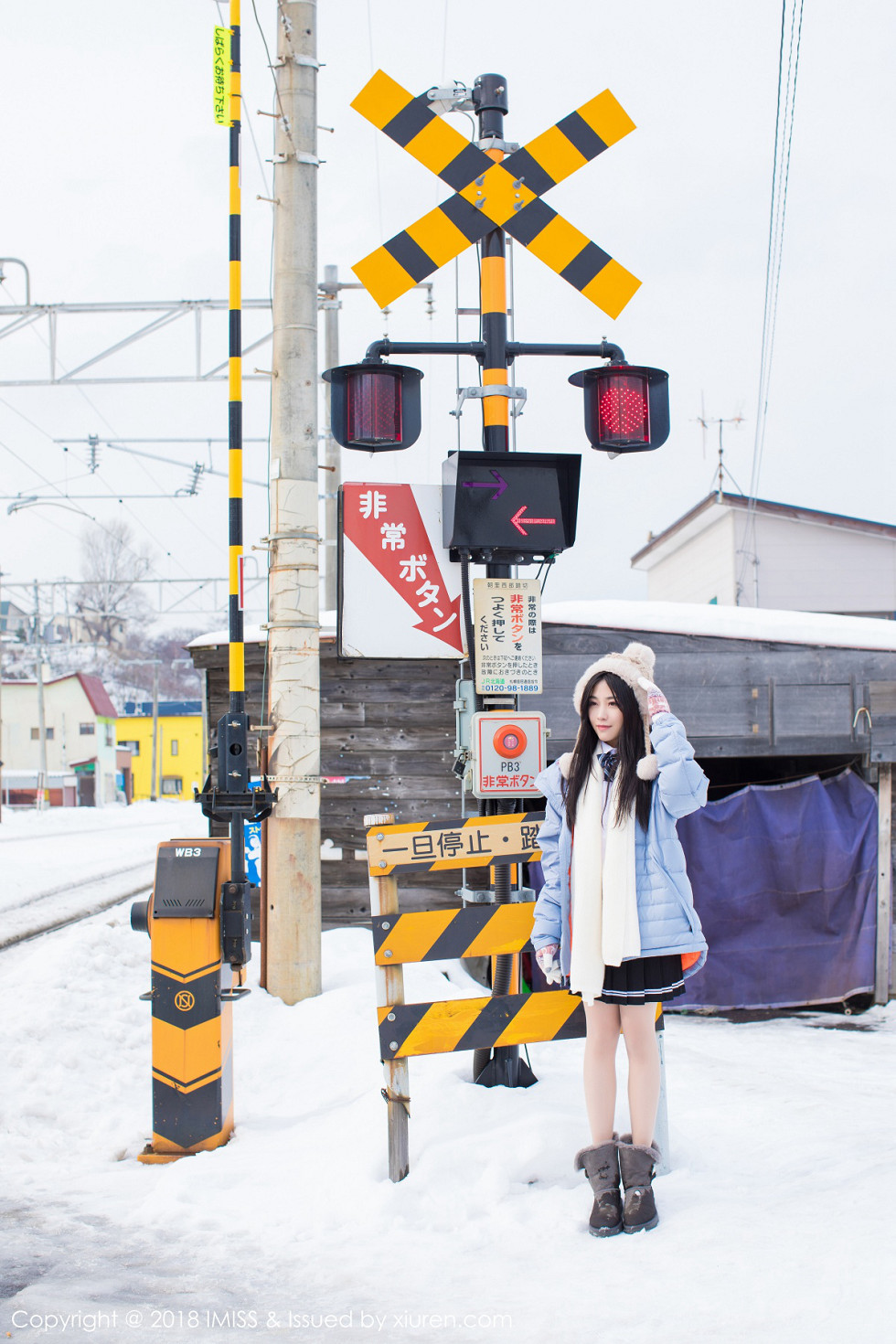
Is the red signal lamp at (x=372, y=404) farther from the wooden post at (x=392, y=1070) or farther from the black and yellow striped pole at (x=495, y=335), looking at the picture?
the wooden post at (x=392, y=1070)

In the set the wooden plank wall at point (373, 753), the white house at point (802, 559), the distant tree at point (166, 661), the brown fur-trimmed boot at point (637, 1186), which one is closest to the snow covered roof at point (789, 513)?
the white house at point (802, 559)

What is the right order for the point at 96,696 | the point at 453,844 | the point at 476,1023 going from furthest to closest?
the point at 96,696
the point at 453,844
the point at 476,1023

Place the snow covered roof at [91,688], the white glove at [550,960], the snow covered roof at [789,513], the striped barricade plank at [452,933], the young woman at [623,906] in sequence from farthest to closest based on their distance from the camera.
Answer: the snow covered roof at [91,688] < the snow covered roof at [789,513] < the striped barricade plank at [452,933] < the white glove at [550,960] < the young woman at [623,906]

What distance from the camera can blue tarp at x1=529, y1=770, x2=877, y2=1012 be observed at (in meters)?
8.84

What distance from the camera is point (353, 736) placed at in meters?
9.27

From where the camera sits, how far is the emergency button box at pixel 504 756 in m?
5.10

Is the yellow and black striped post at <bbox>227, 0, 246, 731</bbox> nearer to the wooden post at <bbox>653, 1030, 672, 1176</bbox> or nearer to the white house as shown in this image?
the wooden post at <bbox>653, 1030, 672, 1176</bbox>

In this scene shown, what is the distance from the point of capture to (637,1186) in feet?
11.7

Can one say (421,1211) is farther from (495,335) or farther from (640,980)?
(495,335)

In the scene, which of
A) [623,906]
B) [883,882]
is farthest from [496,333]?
[883,882]

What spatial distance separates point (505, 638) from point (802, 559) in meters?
19.5

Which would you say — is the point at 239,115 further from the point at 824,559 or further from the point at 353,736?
the point at 824,559

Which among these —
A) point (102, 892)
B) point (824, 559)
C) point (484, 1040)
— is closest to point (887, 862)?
point (484, 1040)

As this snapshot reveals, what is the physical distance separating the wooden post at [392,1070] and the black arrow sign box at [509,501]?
4.76ft
